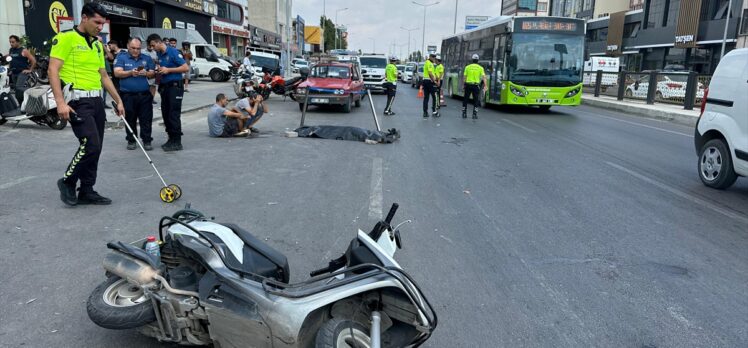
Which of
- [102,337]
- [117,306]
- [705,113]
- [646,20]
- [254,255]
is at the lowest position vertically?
[102,337]

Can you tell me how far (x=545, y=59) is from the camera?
17.8 m

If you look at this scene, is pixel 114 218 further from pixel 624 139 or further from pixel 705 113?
pixel 624 139

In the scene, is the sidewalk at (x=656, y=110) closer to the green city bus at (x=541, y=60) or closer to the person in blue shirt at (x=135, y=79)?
the green city bus at (x=541, y=60)

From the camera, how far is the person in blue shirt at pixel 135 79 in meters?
8.78

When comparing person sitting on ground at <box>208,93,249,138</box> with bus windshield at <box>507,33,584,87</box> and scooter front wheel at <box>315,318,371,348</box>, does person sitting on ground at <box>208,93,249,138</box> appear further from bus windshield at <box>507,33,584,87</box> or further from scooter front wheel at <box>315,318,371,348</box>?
bus windshield at <box>507,33,584,87</box>

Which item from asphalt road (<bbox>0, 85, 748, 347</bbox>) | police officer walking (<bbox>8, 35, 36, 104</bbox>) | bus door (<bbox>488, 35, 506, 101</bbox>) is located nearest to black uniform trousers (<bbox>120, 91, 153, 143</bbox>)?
asphalt road (<bbox>0, 85, 748, 347</bbox>)

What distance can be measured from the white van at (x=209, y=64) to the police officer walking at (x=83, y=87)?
26755 mm

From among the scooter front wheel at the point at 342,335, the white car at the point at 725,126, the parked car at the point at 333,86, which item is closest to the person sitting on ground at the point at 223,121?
the parked car at the point at 333,86

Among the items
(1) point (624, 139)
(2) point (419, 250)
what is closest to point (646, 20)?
(1) point (624, 139)

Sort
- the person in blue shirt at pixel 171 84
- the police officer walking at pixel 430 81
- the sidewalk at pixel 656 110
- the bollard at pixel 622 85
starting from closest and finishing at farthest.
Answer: the person in blue shirt at pixel 171 84
the police officer walking at pixel 430 81
the sidewalk at pixel 656 110
the bollard at pixel 622 85

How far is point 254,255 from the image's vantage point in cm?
307

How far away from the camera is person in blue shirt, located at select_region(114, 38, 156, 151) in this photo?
346 inches

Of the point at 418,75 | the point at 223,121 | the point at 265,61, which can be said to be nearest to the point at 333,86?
the point at 223,121

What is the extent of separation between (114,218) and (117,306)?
8.84 feet
